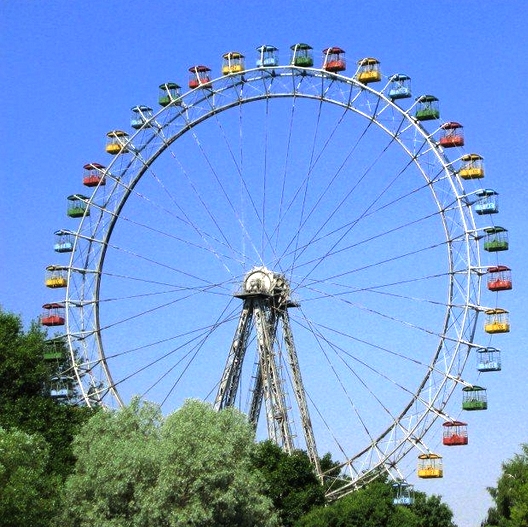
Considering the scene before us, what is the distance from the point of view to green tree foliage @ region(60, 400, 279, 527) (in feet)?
221

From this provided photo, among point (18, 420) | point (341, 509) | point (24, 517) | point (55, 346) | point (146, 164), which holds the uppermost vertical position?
point (146, 164)

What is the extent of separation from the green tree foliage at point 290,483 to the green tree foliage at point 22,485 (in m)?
17.9

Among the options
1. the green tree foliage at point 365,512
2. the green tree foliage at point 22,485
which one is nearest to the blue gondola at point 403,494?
the green tree foliage at point 365,512

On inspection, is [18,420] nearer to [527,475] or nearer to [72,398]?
[72,398]

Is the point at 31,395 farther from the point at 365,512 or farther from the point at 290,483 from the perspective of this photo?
the point at 365,512

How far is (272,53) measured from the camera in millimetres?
88312

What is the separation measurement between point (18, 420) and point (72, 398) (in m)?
5.99

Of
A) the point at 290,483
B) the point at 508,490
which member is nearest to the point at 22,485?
the point at 290,483

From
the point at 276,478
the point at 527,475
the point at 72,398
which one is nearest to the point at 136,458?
the point at 276,478

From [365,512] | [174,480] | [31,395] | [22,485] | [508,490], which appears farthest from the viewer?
[508,490]

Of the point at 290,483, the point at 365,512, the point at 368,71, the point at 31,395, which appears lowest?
the point at 365,512

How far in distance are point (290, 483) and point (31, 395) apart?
16.4 meters

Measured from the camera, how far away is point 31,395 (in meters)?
90.9

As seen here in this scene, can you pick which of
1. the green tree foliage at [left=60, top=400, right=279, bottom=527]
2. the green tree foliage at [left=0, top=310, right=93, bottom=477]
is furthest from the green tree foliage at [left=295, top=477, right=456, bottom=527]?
the green tree foliage at [left=0, top=310, right=93, bottom=477]
